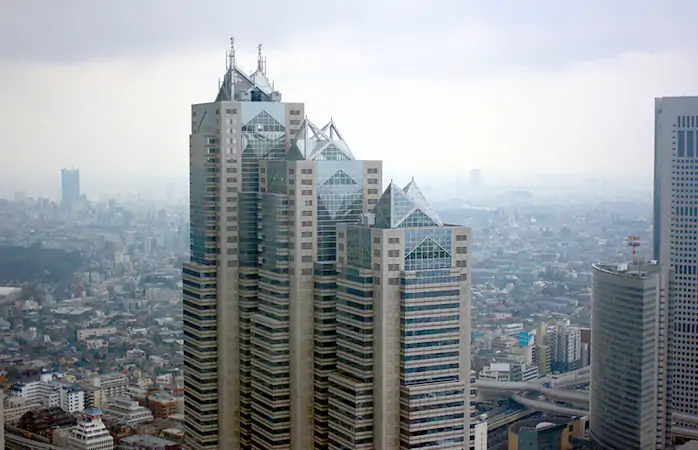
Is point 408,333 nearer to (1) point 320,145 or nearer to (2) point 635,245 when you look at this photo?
(1) point 320,145

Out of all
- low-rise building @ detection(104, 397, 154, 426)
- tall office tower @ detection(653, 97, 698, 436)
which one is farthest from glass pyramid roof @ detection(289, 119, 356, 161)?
tall office tower @ detection(653, 97, 698, 436)

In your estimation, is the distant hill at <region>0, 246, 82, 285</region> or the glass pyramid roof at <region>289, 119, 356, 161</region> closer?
the glass pyramid roof at <region>289, 119, 356, 161</region>

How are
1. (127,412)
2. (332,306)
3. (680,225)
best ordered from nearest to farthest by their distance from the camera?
(332,306) < (127,412) < (680,225)

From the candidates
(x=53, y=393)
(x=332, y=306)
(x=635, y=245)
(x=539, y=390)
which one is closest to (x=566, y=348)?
(x=539, y=390)

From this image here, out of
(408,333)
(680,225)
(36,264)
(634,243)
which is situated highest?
(680,225)

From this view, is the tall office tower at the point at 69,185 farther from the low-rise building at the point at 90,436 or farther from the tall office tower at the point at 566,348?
the tall office tower at the point at 566,348

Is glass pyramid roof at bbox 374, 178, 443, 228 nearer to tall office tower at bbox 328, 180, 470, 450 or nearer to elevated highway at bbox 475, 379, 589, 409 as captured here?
tall office tower at bbox 328, 180, 470, 450

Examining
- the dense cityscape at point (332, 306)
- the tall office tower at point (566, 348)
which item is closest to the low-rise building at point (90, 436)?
the dense cityscape at point (332, 306)
